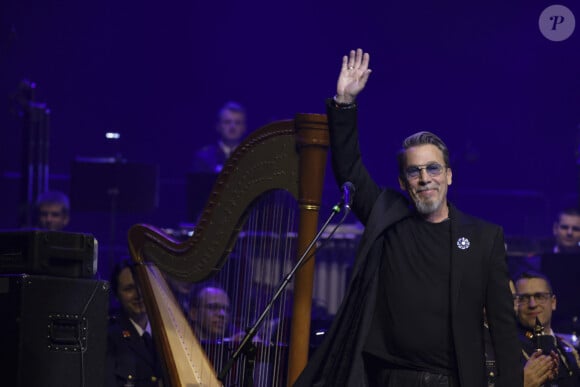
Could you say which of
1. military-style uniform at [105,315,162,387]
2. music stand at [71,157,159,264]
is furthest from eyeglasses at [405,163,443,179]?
music stand at [71,157,159,264]

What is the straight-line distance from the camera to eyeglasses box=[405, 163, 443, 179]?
5.08 meters

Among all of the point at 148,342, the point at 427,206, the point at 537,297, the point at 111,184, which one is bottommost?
the point at 148,342

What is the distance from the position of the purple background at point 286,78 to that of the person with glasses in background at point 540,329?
20.3ft

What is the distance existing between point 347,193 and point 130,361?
113 inches

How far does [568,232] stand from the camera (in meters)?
10.2

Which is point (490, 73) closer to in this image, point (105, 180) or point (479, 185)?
point (479, 185)

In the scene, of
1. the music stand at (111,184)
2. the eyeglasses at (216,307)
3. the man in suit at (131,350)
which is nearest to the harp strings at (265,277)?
the eyeglasses at (216,307)

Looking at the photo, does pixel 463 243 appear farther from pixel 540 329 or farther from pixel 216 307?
pixel 216 307

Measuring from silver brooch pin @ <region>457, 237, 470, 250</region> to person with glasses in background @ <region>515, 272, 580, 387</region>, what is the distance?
1.45 meters

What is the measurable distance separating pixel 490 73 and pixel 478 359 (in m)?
9.17

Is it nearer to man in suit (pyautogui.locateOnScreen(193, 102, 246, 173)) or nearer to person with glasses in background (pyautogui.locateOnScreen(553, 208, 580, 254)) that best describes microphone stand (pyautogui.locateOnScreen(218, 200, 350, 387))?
person with glasses in background (pyautogui.locateOnScreen(553, 208, 580, 254))

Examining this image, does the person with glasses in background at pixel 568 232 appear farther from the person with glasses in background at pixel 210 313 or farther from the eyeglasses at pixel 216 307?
the eyeglasses at pixel 216 307

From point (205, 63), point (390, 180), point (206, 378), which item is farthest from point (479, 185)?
point (206, 378)

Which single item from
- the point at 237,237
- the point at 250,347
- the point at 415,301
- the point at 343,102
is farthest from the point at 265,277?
the point at 343,102
